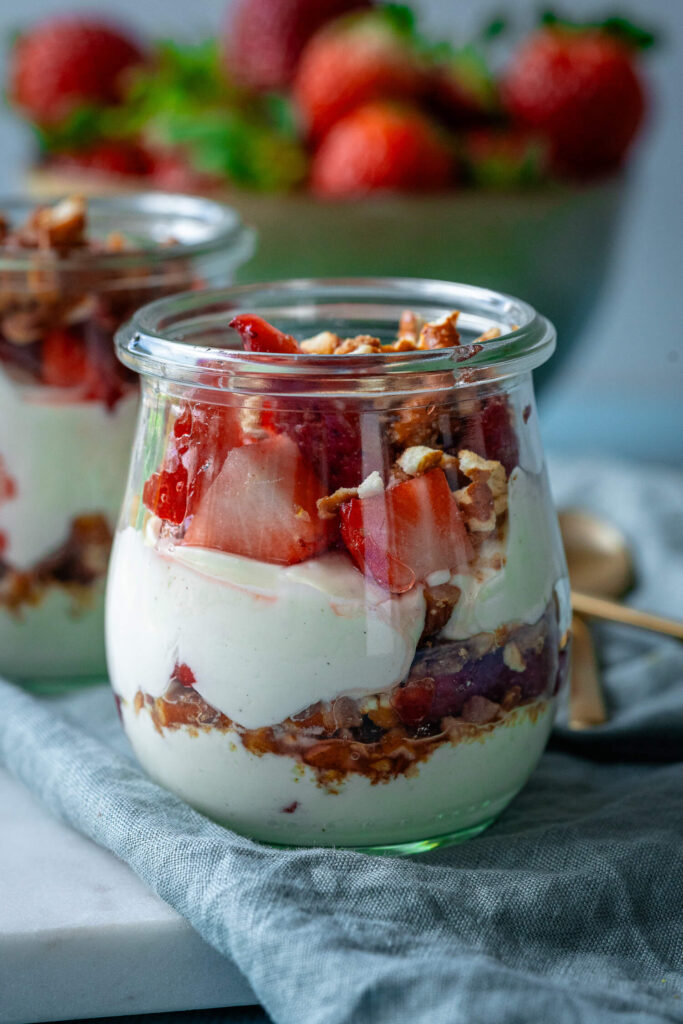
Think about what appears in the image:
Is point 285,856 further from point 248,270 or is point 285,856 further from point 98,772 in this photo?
point 248,270

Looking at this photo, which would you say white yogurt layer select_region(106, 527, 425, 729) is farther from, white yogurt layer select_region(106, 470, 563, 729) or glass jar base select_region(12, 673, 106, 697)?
glass jar base select_region(12, 673, 106, 697)

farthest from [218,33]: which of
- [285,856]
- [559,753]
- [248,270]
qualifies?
[285,856]

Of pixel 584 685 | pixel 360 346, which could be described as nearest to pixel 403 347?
pixel 360 346

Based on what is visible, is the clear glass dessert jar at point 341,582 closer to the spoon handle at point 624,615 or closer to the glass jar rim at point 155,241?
the glass jar rim at point 155,241

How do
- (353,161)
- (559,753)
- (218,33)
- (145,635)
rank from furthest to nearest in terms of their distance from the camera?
(218,33), (353,161), (559,753), (145,635)

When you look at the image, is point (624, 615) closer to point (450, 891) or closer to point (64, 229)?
point (450, 891)

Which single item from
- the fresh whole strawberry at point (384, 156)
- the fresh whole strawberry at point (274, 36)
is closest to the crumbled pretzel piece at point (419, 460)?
the fresh whole strawberry at point (384, 156)

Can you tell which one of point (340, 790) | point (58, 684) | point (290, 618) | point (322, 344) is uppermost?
point (322, 344)
